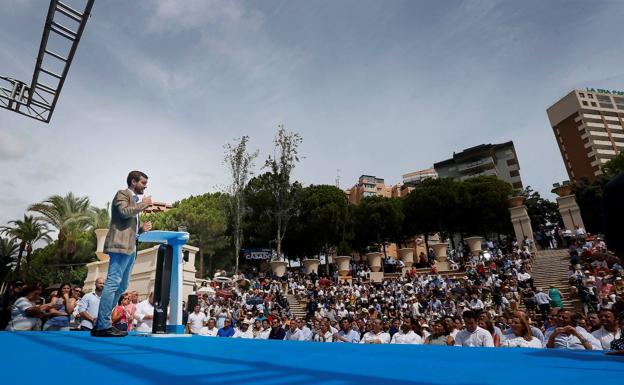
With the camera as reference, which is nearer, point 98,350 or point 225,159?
point 98,350

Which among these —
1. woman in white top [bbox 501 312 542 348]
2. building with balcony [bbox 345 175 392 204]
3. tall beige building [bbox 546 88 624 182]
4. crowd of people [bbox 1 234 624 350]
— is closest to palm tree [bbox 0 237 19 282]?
crowd of people [bbox 1 234 624 350]

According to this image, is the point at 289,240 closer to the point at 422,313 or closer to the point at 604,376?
the point at 422,313

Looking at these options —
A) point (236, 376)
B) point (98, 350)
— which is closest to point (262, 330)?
point (98, 350)

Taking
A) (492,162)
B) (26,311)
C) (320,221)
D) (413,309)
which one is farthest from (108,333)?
(492,162)

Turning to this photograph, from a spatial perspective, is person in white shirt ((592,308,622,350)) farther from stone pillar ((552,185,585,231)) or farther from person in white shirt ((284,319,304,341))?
stone pillar ((552,185,585,231))

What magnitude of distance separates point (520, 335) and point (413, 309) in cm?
985

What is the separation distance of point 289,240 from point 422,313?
24.5 meters

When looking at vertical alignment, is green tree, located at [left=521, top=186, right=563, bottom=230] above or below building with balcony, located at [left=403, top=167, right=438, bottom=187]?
below

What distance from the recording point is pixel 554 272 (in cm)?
1992

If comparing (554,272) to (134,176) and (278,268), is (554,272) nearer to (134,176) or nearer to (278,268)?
(278,268)

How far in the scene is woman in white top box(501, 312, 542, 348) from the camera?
19.0ft

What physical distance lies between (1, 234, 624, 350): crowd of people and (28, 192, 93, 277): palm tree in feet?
47.5

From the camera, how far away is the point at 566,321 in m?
5.93

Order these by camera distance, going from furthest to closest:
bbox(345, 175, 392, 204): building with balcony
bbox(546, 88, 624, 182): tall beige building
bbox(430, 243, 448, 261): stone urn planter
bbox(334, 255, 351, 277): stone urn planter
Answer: bbox(345, 175, 392, 204): building with balcony → bbox(546, 88, 624, 182): tall beige building → bbox(334, 255, 351, 277): stone urn planter → bbox(430, 243, 448, 261): stone urn planter
